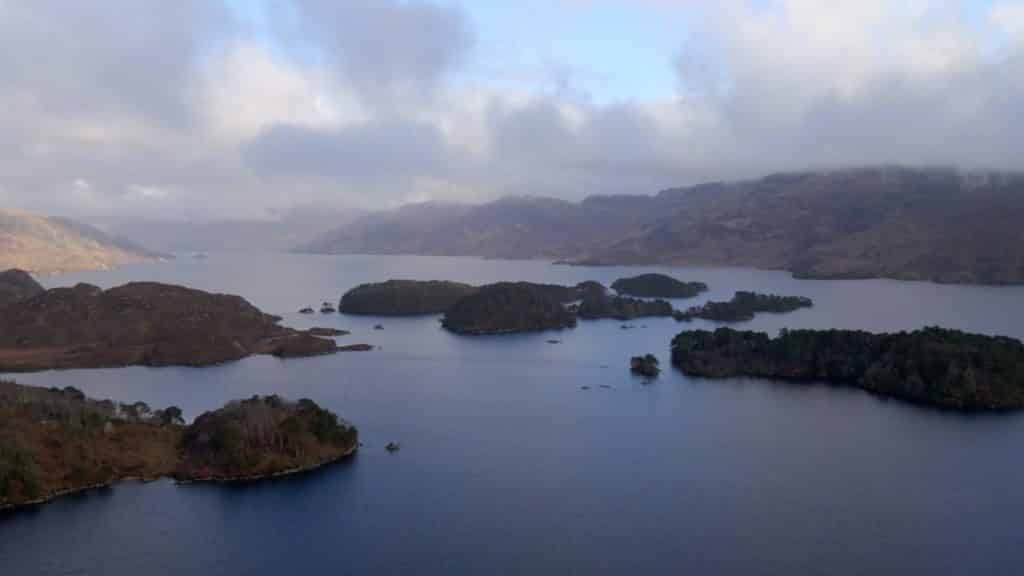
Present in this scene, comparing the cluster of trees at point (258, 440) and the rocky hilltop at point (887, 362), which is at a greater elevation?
the rocky hilltop at point (887, 362)

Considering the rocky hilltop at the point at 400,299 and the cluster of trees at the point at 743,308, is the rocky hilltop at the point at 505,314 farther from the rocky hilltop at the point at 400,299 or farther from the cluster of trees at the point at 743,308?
the cluster of trees at the point at 743,308

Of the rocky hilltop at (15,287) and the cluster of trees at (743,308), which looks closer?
the cluster of trees at (743,308)

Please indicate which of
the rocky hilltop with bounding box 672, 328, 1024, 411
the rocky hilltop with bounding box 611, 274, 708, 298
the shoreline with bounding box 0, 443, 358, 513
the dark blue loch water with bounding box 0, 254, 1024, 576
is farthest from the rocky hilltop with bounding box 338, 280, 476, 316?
the shoreline with bounding box 0, 443, 358, 513

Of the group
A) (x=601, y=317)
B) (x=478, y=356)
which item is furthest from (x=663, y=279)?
(x=478, y=356)

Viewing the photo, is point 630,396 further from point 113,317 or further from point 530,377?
point 113,317

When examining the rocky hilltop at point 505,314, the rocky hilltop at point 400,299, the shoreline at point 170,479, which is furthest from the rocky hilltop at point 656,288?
the shoreline at point 170,479

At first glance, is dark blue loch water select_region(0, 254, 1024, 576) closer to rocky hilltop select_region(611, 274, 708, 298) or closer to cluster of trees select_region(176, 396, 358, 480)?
cluster of trees select_region(176, 396, 358, 480)
